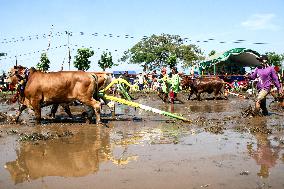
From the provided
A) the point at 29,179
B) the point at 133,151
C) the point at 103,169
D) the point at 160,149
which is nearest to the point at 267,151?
the point at 160,149

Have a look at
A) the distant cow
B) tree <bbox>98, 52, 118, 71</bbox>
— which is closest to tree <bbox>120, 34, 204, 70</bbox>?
tree <bbox>98, 52, 118, 71</bbox>

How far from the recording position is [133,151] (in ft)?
21.1

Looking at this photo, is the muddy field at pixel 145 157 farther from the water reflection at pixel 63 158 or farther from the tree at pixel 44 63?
→ the tree at pixel 44 63

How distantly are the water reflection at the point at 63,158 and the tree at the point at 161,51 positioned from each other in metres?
52.3

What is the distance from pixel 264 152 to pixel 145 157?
80.4 inches

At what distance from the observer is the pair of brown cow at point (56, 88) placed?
33.7 feet

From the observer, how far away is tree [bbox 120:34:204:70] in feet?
195

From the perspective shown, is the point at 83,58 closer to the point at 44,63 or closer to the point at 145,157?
the point at 44,63

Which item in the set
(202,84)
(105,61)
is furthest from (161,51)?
(202,84)

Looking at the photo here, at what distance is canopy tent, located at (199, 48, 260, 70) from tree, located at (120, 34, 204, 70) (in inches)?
867

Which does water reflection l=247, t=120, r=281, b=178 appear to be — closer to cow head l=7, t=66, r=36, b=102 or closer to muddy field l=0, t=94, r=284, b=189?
muddy field l=0, t=94, r=284, b=189

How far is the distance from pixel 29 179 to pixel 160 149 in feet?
8.22

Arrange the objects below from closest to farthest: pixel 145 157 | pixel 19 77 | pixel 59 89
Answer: pixel 145 157
pixel 59 89
pixel 19 77

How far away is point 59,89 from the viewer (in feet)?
33.8
